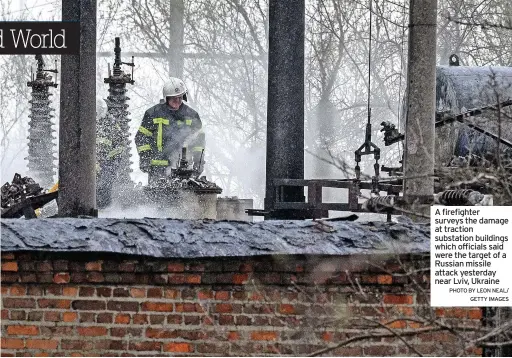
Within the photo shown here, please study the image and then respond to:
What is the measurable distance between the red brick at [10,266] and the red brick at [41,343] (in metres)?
0.39

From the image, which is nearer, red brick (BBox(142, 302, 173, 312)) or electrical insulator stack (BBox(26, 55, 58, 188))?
red brick (BBox(142, 302, 173, 312))

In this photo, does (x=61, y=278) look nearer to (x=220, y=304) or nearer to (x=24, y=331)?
(x=24, y=331)

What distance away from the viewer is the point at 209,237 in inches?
288

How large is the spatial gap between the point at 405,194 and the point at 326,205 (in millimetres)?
2990

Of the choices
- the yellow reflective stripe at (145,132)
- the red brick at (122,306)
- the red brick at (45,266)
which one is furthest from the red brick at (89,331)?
the yellow reflective stripe at (145,132)

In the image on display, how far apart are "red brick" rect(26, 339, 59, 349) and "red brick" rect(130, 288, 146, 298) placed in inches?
19.3

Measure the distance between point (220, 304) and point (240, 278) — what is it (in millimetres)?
167

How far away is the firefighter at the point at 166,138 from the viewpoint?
58.5 feet

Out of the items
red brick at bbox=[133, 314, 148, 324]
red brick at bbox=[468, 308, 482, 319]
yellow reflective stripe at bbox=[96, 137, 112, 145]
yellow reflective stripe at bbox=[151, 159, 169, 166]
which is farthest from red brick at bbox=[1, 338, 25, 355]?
yellow reflective stripe at bbox=[96, 137, 112, 145]

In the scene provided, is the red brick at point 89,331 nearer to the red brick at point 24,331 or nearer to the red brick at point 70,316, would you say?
the red brick at point 70,316

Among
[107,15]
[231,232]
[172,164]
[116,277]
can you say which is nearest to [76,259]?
[116,277]

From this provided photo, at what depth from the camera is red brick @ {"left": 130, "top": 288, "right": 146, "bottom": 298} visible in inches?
290

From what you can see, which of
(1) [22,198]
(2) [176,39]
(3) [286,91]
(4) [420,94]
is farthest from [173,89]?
(4) [420,94]

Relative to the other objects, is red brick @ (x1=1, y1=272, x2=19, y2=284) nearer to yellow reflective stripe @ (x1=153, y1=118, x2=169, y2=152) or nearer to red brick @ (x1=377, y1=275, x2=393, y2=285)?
red brick @ (x1=377, y1=275, x2=393, y2=285)
